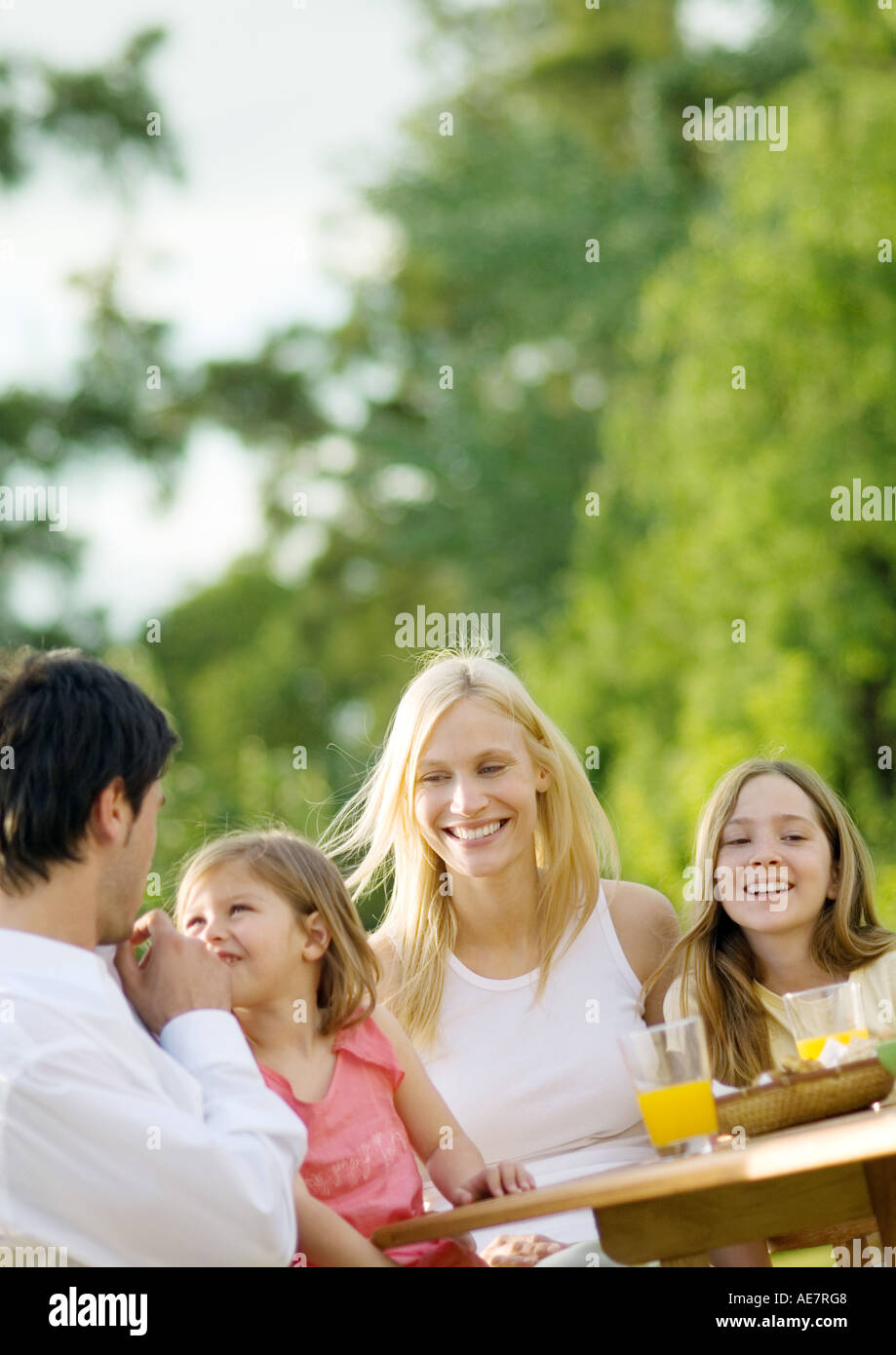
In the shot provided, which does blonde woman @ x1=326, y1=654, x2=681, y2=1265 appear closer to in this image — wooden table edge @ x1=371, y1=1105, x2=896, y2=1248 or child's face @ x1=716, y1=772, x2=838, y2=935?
child's face @ x1=716, y1=772, x2=838, y2=935

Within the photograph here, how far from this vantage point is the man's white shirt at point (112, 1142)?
215 cm

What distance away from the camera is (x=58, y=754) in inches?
93.1

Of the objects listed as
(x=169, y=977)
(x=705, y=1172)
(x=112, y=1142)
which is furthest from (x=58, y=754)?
(x=705, y=1172)

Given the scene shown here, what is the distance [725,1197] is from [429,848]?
1.39 metres

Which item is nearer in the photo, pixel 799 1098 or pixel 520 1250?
pixel 799 1098

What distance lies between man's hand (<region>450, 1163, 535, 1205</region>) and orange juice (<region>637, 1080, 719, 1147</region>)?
0.28m

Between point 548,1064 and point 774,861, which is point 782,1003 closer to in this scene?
point 774,861

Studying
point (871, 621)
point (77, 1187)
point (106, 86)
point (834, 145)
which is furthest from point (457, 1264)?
point (106, 86)

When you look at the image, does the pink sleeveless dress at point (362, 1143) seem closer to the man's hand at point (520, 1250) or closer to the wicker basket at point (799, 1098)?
the man's hand at point (520, 1250)

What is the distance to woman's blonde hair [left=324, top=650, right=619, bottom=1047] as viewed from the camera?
364cm

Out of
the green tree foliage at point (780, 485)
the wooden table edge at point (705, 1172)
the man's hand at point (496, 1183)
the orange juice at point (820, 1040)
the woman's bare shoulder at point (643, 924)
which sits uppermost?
the green tree foliage at point (780, 485)

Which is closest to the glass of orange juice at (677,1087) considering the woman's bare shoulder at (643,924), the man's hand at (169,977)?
the man's hand at (169,977)

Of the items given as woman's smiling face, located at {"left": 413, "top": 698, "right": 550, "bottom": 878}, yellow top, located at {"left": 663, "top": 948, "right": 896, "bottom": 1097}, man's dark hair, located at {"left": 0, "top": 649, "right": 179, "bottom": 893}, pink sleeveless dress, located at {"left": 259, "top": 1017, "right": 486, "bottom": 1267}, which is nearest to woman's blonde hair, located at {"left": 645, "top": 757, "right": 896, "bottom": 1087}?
yellow top, located at {"left": 663, "top": 948, "right": 896, "bottom": 1097}

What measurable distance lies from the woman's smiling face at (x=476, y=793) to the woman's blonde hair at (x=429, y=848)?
1.3 inches
